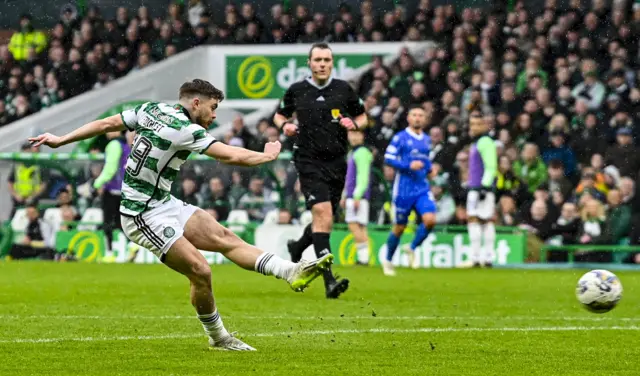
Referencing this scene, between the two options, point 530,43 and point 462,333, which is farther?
point 530,43

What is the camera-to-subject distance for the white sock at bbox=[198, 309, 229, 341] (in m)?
8.29

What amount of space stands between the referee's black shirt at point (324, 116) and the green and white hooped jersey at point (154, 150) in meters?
5.20

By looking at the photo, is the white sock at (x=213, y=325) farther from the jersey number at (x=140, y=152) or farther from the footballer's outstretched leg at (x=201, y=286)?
the jersey number at (x=140, y=152)

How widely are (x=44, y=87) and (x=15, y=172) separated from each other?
7401 millimetres

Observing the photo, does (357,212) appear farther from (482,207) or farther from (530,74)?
(530,74)

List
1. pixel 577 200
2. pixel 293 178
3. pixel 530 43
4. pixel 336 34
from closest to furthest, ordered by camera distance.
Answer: pixel 577 200, pixel 293 178, pixel 530 43, pixel 336 34

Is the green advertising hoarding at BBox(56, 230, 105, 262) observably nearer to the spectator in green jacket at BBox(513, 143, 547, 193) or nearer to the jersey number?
the spectator in green jacket at BBox(513, 143, 547, 193)

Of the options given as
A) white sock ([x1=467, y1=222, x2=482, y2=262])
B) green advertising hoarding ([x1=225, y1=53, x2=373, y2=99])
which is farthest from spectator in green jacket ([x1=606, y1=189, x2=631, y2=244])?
green advertising hoarding ([x1=225, y1=53, x2=373, y2=99])

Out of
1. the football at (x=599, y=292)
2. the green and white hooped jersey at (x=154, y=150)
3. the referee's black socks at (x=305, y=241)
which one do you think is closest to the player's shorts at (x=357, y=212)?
the referee's black socks at (x=305, y=241)

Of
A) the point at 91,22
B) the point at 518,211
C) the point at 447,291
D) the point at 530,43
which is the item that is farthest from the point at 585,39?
the point at 91,22

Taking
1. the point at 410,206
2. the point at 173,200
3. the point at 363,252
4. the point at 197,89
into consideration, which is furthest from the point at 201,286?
the point at 363,252

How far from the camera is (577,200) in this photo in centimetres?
2045

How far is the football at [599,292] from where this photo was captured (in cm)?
926

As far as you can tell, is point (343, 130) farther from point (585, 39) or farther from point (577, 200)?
point (585, 39)
